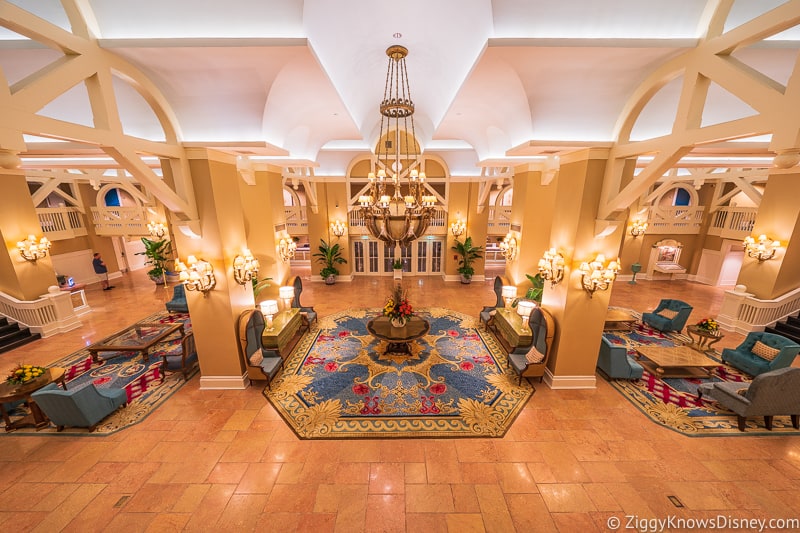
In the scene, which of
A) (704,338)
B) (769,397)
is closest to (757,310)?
(704,338)

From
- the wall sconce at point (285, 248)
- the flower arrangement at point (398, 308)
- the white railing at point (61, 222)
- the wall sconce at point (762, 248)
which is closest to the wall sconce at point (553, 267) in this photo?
the flower arrangement at point (398, 308)

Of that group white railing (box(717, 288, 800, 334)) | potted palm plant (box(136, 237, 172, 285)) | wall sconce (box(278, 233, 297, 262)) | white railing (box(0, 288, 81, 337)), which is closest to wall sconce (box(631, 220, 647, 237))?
white railing (box(717, 288, 800, 334))

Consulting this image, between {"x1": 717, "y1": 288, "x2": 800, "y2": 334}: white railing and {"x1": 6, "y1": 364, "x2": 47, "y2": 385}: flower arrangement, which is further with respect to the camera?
{"x1": 717, "y1": 288, "x2": 800, "y2": 334}: white railing

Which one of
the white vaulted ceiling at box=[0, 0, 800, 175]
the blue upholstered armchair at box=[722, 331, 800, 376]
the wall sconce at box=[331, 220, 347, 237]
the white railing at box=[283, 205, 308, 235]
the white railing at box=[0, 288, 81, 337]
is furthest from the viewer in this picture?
the white railing at box=[283, 205, 308, 235]

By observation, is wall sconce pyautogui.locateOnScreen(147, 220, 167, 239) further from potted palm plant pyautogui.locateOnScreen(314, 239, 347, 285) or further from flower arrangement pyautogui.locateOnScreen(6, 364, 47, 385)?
flower arrangement pyautogui.locateOnScreen(6, 364, 47, 385)

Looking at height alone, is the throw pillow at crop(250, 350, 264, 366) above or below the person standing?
below

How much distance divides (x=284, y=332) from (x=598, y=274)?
6620 mm

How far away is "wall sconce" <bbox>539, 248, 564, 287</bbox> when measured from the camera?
216 inches

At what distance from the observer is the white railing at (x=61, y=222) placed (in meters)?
10.9

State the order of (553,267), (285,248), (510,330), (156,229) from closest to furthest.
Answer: (553,267) → (510,330) → (285,248) → (156,229)

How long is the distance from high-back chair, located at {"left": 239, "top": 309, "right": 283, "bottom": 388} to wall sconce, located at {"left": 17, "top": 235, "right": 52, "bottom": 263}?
22.7ft

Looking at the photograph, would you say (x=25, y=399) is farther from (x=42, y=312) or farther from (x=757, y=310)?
(x=757, y=310)

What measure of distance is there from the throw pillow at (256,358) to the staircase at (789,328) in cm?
1314

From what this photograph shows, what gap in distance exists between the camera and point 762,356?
5.91m
